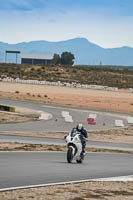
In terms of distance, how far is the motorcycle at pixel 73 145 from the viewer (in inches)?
813

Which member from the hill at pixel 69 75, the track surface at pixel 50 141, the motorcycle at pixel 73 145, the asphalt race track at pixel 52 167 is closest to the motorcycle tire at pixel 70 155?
the motorcycle at pixel 73 145

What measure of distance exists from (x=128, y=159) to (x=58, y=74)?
425 feet

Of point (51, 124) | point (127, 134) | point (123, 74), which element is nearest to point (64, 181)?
point (127, 134)

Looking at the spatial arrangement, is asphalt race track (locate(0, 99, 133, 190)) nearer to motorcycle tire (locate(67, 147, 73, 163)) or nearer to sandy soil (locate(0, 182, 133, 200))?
motorcycle tire (locate(67, 147, 73, 163))

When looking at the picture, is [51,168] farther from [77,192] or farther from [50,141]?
[50,141]

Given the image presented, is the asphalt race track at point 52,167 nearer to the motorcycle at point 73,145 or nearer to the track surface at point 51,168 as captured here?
the track surface at point 51,168

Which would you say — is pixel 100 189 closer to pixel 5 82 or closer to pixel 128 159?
pixel 128 159

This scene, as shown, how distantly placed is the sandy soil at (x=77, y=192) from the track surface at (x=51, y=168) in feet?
2.73

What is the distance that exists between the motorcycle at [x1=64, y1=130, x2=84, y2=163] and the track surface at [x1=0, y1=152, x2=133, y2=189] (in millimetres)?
388

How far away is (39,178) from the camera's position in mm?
16500

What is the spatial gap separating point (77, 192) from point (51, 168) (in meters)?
4.73

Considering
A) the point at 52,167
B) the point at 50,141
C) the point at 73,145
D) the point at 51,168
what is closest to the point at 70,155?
the point at 73,145

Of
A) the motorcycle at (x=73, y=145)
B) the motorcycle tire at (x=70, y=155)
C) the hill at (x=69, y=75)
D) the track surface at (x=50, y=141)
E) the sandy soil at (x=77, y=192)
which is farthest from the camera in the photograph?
the hill at (x=69, y=75)

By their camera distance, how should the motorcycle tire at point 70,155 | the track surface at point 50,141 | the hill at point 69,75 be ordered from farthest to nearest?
the hill at point 69,75 → the track surface at point 50,141 → the motorcycle tire at point 70,155
